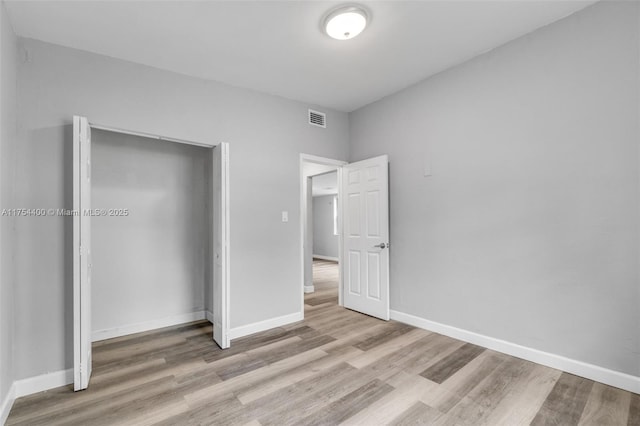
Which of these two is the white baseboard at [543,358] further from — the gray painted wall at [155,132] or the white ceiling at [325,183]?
the white ceiling at [325,183]

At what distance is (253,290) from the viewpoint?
11.4ft

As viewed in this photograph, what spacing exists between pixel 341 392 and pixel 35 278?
8.44ft

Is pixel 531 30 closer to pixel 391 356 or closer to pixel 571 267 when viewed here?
pixel 571 267

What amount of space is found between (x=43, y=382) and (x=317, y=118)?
3.83m

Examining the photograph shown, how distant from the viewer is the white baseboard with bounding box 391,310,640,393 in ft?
7.07

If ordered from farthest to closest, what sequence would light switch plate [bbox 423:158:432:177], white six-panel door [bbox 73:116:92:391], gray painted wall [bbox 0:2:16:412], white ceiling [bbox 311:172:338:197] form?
1. white ceiling [bbox 311:172:338:197]
2. light switch plate [bbox 423:158:432:177]
3. white six-panel door [bbox 73:116:92:391]
4. gray painted wall [bbox 0:2:16:412]

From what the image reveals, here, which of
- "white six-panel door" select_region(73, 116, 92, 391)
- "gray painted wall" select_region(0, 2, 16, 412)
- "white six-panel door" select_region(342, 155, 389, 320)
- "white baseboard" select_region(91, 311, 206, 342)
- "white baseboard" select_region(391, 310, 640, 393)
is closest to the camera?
"gray painted wall" select_region(0, 2, 16, 412)

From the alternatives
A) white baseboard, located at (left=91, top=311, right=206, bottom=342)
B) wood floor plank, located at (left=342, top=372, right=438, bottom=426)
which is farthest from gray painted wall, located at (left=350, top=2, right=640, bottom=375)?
white baseboard, located at (left=91, top=311, right=206, bottom=342)

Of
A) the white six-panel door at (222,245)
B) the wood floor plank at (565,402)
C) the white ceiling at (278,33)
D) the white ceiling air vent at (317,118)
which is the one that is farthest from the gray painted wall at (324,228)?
the wood floor plank at (565,402)

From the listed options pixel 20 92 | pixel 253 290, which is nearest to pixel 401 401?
pixel 253 290

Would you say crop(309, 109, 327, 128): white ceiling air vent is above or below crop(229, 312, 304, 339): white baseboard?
above

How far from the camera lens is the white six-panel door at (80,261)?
2275 mm

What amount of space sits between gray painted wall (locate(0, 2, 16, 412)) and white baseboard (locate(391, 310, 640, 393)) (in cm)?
363

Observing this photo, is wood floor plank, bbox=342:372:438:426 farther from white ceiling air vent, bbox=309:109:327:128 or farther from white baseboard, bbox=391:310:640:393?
white ceiling air vent, bbox=309:109:327:128
